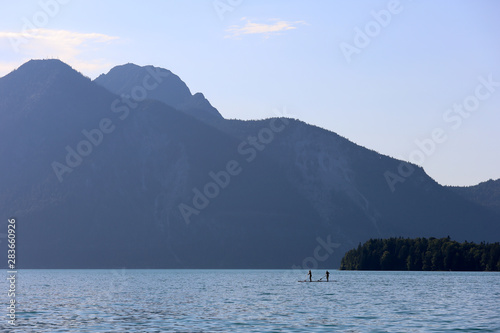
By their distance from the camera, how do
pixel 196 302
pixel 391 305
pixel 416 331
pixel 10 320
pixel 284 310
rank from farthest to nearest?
1. pixel 196 302
2. pixel 391 305
3. pixel 284 310
4. pixel 10 320
5. pixel 416 331

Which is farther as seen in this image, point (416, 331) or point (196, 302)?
point (196, 302)

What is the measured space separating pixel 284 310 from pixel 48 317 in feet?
88.9

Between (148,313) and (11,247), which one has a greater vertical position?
(11,247)

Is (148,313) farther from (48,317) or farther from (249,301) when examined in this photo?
(249,301)

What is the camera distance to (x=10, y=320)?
7600cm

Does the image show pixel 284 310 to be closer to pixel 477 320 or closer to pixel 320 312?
pixel 320 312

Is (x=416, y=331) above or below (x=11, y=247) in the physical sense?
below

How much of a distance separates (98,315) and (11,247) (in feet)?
40.3

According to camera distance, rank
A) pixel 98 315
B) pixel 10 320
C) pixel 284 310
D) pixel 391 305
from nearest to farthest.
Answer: pixel 10 320 → pixel 98 315 → pixel 284 310 → pixel 391 305

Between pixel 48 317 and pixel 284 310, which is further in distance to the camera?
pixel 284 310

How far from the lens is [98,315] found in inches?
3273

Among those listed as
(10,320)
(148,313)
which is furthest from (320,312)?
(10,320)

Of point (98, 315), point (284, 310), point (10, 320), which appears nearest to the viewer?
point (10, 320)

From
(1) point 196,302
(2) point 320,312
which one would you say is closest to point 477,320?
(2) point 320,312
